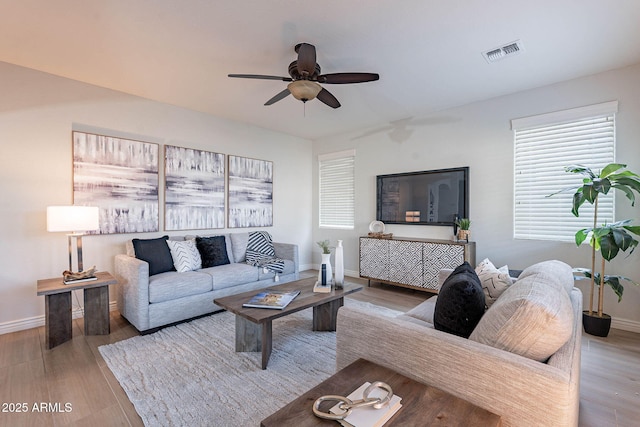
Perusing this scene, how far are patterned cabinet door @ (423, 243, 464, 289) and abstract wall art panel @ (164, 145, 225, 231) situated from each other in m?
3.10

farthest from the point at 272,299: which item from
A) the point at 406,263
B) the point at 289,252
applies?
the point at 406,263

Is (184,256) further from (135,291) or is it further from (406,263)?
(406,263)

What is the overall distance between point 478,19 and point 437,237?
279 centimetres

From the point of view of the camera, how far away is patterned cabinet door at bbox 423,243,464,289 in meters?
3.59

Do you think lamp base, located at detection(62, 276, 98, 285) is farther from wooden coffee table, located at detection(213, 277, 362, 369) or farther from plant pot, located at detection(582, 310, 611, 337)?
plant pot, located at detection(582, 310, 611, 337)

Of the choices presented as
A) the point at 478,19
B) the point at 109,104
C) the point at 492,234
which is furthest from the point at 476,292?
the point at 109,104

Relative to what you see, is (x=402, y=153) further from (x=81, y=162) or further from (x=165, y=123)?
(x=81, y=162)

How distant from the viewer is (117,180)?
3393 mm

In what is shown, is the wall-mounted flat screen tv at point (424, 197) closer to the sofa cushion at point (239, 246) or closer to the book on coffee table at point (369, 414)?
the sofa cushion at point (239, 246)

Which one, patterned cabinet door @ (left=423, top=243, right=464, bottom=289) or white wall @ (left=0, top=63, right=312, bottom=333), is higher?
white wall @ (left=0, top=63, right=312, bottom=333)

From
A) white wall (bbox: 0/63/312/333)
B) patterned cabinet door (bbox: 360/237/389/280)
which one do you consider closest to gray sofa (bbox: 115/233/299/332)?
white wall (bbox: 0/63/312/333)

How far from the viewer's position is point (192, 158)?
405 centimetres

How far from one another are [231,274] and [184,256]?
1.99ft

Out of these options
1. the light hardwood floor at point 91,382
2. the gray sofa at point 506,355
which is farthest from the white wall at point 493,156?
the gray sofa at point 506,355
